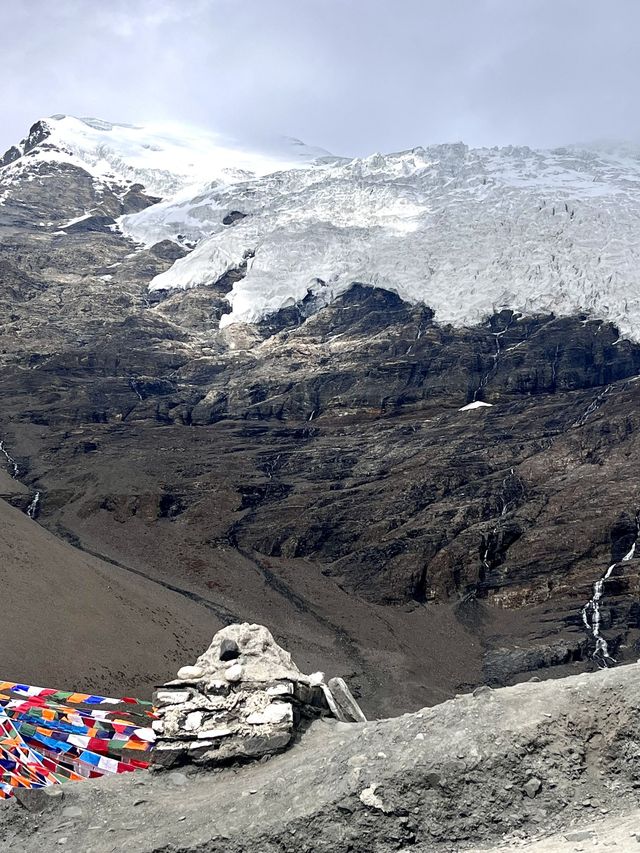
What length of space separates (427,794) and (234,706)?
3.67 m

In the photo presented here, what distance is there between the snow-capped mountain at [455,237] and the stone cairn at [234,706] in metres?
Answer: 80.8

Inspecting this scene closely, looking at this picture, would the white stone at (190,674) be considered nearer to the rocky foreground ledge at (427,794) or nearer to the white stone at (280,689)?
the white stone at (280,689)

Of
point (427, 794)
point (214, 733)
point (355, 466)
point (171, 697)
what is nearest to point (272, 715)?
point (214, 733)

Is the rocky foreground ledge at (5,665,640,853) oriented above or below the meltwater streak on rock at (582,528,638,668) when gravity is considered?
above

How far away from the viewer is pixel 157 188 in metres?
174

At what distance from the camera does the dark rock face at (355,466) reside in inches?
2153

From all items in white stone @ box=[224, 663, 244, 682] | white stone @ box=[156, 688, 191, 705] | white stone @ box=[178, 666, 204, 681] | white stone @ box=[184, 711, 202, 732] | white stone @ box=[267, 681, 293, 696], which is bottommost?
white stone @ box=[184, 711, 202, 732]

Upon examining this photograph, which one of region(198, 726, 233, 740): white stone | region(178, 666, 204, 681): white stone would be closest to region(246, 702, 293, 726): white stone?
region(198, 726, 233, 740): white stone

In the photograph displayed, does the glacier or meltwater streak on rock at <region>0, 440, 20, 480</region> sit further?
the glacier

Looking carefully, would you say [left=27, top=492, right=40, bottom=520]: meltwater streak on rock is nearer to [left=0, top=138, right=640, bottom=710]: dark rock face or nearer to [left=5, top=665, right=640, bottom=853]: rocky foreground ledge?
[left=0, top=138, right=640, bottom=710]: dark rock face

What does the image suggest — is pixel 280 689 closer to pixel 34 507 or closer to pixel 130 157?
pixel 34 507

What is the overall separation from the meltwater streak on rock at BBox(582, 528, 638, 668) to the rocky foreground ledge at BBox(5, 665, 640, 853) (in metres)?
40.0

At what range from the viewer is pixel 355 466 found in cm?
7381

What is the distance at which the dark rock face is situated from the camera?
179 feet
